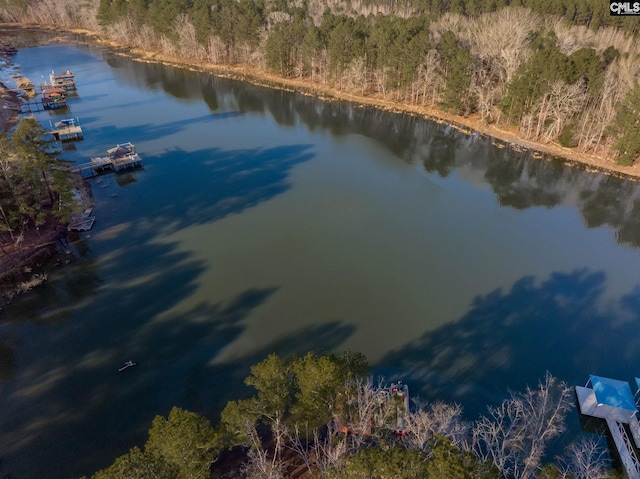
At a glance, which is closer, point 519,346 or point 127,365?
point 127,365

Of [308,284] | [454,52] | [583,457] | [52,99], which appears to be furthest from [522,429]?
[52,99]

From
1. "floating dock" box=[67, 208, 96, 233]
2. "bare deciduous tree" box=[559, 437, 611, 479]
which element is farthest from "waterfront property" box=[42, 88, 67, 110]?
"bare deciduous tree" box=[559, 437, 611, 479]

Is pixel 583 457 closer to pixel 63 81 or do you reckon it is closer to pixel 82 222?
pixel 82 222

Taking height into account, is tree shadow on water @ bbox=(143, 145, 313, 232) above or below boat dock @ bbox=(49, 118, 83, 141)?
below

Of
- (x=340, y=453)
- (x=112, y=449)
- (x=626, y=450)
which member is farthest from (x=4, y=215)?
(x=626, y=450)

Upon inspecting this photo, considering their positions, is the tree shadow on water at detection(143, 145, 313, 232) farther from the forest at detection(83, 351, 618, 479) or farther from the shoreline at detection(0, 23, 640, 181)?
the shoreline at detection(0, 23, 640, 181)

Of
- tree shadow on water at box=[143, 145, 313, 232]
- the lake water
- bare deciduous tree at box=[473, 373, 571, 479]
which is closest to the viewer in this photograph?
bare deciduous tree at box=[473, 373, 571, 479]

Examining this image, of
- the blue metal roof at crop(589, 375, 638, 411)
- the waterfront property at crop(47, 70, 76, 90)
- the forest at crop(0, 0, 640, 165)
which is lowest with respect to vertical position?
the blue metal roof at crop(589, 375, 638, 411)

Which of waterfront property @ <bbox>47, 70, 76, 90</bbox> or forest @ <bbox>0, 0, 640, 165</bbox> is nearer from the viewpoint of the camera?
forest @ <bbox>0, 0, 640, 165</bbox>
